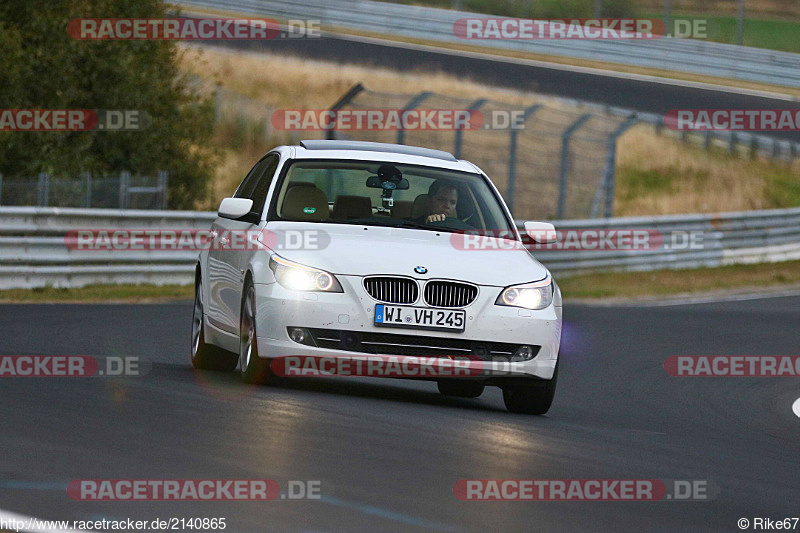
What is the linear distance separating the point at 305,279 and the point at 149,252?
1190cm

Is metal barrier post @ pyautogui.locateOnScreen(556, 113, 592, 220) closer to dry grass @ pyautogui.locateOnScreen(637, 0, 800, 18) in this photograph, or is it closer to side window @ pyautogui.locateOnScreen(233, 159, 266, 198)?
side window @ pyautogui.locateOnScreen(233, 159, 266, 198)

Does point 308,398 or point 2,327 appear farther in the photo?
point 2,327

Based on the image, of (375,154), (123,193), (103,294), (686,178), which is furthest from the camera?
(686,178)

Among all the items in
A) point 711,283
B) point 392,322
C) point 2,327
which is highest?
point 392,322

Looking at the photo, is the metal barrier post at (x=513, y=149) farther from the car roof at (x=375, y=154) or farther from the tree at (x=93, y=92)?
the car roof at (x=375, y=154)

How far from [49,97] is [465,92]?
15585mm

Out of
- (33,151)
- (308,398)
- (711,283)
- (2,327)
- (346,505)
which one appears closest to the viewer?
(346,505)

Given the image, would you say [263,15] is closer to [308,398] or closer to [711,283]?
[711,283]

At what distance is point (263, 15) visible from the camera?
46562mm

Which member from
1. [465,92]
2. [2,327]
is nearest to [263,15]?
[465,92]

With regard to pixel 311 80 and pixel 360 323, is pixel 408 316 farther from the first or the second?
pixel 311 80

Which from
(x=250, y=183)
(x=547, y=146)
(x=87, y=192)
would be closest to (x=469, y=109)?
(x=87, y=192)

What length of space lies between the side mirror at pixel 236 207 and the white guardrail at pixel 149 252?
926 centimetres

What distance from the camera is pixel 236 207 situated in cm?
1031
